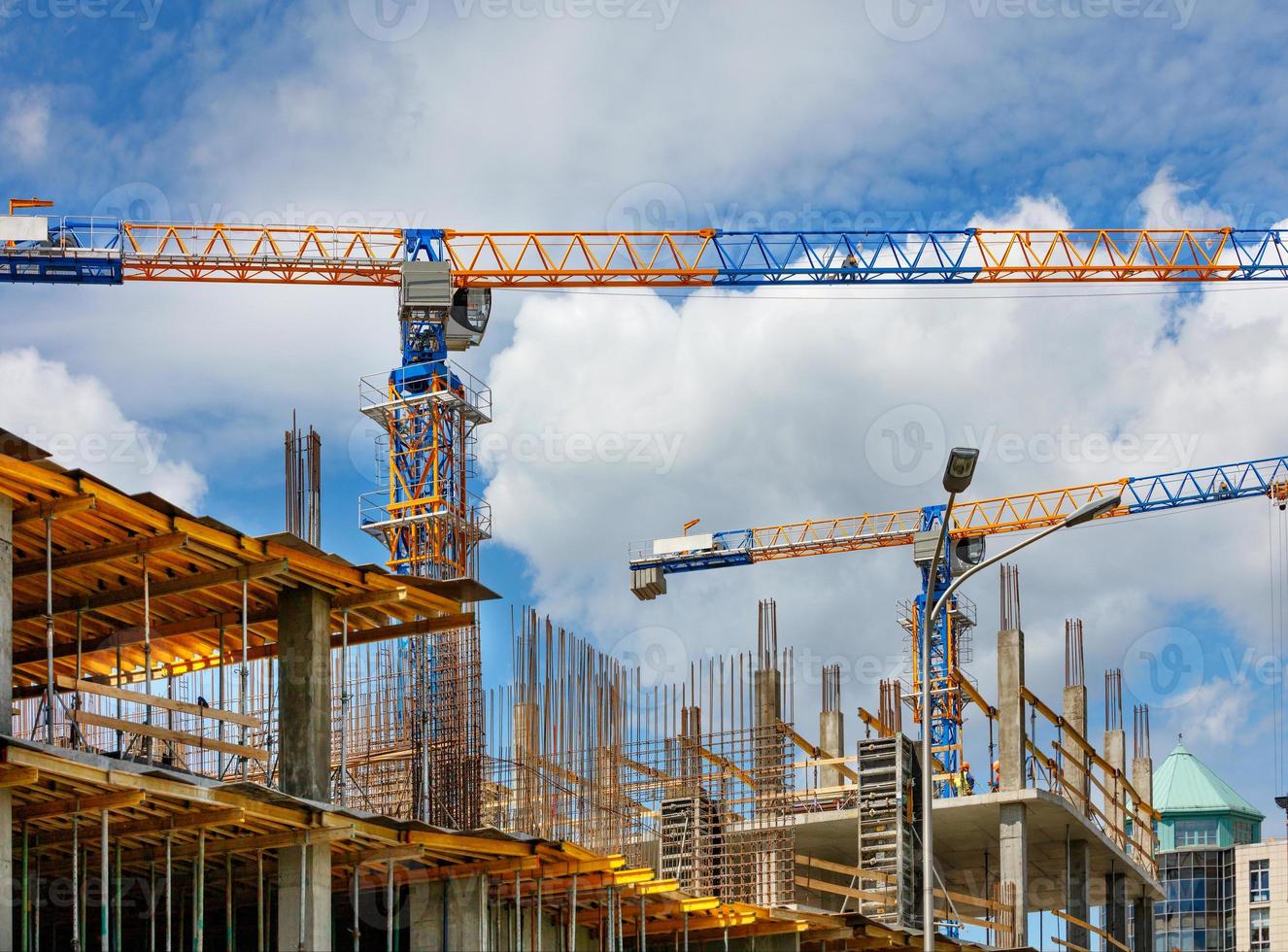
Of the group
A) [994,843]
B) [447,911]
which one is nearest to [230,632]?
[447,911]

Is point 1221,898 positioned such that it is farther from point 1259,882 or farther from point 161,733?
point 161,733

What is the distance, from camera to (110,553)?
72.6 feet

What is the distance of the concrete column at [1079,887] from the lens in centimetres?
4728

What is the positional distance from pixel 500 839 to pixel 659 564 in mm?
59051

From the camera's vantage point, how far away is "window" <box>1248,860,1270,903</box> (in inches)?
4299

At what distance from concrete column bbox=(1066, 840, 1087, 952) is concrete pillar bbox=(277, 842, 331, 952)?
29.2 m

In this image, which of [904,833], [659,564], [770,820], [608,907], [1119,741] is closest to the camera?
[608,907]

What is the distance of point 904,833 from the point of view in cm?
4091

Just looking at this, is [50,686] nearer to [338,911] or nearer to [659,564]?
[338,911]

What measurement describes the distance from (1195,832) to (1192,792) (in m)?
2.71

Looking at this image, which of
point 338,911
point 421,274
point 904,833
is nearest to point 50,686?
point 338,911

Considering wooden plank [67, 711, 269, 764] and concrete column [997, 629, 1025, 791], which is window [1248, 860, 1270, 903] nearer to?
concrete column [997, 629, 1025, 791]

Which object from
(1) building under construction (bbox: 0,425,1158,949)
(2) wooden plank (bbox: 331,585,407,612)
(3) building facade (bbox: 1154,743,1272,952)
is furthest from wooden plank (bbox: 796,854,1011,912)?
(3) building facade (bbox: 1154,743,1272,952)

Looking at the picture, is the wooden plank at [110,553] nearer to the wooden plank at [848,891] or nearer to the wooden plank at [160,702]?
the wooden plank at [160,702]
